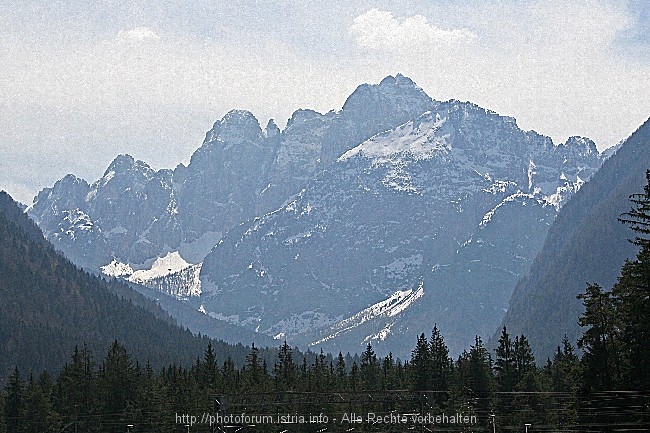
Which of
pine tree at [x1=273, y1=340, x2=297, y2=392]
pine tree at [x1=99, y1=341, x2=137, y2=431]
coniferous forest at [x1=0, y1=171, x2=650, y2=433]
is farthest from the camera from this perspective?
pine tree at [x1=273, y1=340, x2=297, y2=392]

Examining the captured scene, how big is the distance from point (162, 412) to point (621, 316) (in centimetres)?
5937

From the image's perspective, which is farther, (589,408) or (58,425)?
(58,425)

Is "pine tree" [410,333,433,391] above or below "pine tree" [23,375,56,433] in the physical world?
above

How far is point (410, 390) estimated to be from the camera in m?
131

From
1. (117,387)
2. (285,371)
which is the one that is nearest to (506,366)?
(285,371)

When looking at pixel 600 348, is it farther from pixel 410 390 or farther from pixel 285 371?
pixel 285 371

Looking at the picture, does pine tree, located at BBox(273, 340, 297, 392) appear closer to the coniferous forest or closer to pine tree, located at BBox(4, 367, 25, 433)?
the coniferous forest

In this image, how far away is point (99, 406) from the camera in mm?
138750

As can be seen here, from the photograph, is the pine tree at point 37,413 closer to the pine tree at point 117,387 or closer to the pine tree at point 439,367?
the pine tree at point 117,387

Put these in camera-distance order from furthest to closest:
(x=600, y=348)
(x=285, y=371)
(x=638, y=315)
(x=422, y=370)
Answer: (x=285, y=371) → (x=422, y=370) → (x=600, y=348) → (x=638, y=315)

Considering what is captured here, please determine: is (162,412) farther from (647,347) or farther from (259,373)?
(647,347)

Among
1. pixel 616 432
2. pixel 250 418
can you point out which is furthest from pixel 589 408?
pixel 250 418

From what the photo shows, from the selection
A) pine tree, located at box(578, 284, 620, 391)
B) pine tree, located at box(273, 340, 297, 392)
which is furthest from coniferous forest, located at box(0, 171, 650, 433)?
pine tree, located at box(273, 340, 297, 392)

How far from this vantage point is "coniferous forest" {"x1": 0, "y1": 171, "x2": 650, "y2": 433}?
8775 centimetres
